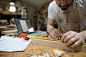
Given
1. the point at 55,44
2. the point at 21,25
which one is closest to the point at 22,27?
the point at 21,25

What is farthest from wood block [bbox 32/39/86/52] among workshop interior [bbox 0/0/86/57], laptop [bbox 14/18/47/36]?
laptop [bbox 14/18/47/36]

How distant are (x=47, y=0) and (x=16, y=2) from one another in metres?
3.00

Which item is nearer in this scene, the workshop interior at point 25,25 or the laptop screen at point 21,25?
the workshop interior at point 25,25

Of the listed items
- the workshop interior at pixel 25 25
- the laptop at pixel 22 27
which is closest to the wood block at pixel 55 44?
the workshop interior at pixel 25 25

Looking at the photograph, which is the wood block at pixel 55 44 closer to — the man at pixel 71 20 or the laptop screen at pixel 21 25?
the man at pixel 71 20

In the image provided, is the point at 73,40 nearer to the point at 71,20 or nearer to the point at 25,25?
the point at 71,20

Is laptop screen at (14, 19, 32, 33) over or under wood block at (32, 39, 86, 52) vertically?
over

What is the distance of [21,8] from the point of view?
517cm

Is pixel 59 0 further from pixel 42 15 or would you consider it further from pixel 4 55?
pixel 42 15

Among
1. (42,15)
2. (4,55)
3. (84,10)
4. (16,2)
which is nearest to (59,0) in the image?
(84,10)

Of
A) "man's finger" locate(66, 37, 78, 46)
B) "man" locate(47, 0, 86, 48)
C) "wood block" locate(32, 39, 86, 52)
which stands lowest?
"wood block" locate(32, 39, 86, 52)

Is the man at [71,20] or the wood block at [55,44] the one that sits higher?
the man at [71,20]

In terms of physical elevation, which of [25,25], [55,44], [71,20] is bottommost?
[55,44]

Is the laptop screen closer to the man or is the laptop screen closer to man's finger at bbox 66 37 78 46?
the man
